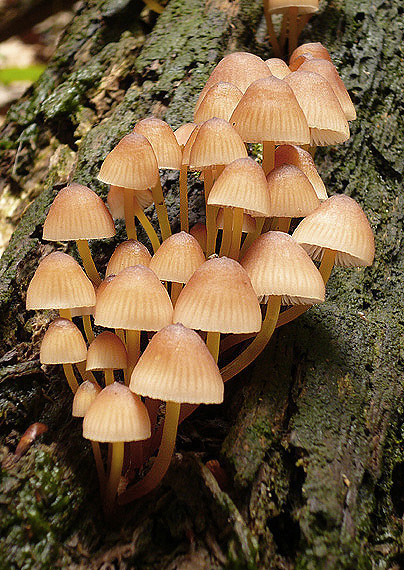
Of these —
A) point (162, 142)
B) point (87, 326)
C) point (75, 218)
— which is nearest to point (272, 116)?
point (162, 142)

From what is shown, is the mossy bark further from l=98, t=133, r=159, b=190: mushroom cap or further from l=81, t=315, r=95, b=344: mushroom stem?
l=98, t=133, r=159, b=190: mushroom cap

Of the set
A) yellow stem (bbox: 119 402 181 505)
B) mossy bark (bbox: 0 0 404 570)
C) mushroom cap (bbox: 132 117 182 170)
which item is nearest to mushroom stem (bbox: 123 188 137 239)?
mushroom cap (bbox: 132 117 182 170)

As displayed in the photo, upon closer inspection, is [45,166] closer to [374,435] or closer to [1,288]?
[1,288]

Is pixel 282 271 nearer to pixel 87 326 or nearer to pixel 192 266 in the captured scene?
pixel 192 266

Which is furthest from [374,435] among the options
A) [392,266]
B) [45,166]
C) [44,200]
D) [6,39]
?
[6,39]

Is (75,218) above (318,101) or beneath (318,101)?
beneath

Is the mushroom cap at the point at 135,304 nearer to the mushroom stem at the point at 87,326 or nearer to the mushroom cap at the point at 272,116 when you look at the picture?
A: the mushroom stem at the point at 87,326
